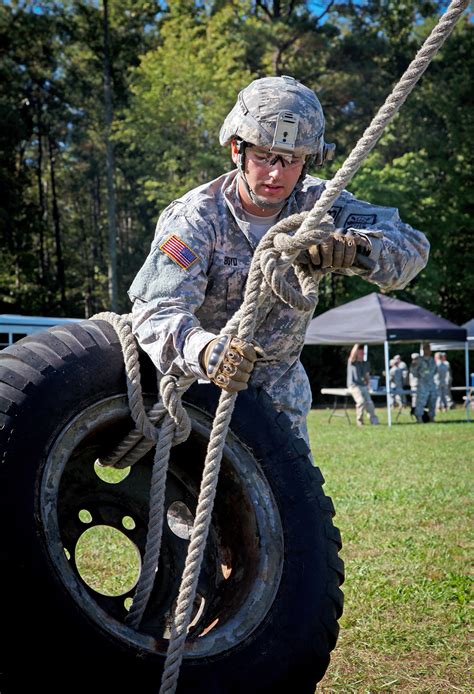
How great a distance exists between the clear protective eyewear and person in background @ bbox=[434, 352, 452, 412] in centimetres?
2275

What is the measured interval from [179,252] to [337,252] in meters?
0.53

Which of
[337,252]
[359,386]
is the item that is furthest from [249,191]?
[359,386]

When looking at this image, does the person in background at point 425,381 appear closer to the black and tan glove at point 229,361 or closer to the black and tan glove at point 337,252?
the black and tan glove at point 337,252

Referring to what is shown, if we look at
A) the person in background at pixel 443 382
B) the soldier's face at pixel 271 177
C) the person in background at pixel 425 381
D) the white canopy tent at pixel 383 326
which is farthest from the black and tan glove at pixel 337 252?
the person in background at pixel 443 382

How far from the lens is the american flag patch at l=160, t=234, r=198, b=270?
2.85m

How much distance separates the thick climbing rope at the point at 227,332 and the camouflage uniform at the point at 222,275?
4.7 inches

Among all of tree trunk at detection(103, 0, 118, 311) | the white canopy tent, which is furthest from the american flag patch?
tree trunk at detection(103, 0, 118, 311)

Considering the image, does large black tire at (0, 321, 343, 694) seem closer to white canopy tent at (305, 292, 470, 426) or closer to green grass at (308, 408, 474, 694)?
green grass at (308, 408, 474, 694)

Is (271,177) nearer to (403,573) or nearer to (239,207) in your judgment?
(239,207)

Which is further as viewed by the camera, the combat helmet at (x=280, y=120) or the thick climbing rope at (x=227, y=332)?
the combat helmet at (x=280, y=120)

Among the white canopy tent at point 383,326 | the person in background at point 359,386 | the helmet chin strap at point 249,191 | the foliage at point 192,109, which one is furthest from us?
the foliage at point 192,109

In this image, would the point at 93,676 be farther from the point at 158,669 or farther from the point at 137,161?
the point at 137,161

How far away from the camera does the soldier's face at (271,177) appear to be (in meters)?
2.94

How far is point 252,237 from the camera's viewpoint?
3043 millimetres
